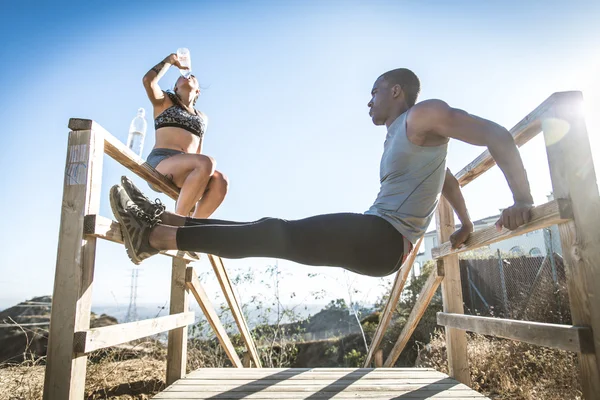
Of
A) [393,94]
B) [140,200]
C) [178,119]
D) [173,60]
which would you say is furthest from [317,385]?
[173,60]

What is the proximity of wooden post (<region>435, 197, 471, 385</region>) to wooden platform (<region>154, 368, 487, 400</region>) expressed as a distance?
0.14 metres

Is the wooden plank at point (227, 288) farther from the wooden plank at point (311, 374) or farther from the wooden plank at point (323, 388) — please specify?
the wooden plank at point (323, 388)

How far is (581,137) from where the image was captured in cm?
133

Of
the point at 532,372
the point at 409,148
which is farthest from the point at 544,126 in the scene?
A: the point at 532,372

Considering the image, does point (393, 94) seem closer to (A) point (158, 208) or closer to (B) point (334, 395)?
(A) point (158, 208)

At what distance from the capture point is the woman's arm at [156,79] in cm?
266

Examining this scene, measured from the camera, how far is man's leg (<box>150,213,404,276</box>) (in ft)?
5.30

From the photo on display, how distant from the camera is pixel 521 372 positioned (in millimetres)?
3965

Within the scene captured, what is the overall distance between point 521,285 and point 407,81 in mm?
7115

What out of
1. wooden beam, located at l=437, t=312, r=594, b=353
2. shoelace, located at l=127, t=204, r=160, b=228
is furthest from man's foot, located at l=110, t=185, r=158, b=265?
wooden beam, located at l=437, t=312, r=594, b=353

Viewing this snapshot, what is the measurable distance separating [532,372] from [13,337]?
8754 mm

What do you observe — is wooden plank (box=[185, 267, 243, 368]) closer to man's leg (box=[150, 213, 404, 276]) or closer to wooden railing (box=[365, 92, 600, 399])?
man's leg (box=[150, 213, 404, 276])

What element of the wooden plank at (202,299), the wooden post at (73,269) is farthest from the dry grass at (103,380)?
the wooden post at (73,269)

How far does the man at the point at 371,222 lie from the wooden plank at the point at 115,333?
0.99ft
